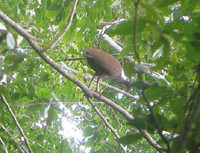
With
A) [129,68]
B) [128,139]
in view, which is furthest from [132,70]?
[128,139]

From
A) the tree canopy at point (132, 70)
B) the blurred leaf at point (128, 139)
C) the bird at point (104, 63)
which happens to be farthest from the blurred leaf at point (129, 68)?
the bird at point (104, 63)

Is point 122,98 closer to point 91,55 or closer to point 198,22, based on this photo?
point 91,55

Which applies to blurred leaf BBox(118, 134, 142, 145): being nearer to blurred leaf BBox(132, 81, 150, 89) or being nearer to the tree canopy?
the tree canopy

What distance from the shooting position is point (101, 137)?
2908mm

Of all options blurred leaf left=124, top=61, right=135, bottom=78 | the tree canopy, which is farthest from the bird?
blurred leaf left=124, top=61, right=135, bottom=78

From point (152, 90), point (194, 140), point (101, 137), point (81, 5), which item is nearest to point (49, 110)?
point (152, 90)

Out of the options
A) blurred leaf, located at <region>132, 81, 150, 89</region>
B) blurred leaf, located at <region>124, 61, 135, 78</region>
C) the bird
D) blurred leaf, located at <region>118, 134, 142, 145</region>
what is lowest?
blurred leaf, located at <region>118, 134, 142, 145</region>

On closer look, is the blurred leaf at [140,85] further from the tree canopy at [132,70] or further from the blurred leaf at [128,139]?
the blurred leaf at [128,139]

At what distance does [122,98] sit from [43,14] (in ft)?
8.51

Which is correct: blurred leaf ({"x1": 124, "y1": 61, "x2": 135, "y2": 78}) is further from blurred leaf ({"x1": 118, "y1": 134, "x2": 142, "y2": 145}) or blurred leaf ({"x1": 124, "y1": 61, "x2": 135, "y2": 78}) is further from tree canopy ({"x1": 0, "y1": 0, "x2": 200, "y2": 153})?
blurred leaf ({"x1": 118, "y1": 134, "x2": 142, "y2": 145})

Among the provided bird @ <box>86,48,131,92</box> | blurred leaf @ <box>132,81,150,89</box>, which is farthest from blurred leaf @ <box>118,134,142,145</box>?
bird @ <box>86,48,131,92</box>

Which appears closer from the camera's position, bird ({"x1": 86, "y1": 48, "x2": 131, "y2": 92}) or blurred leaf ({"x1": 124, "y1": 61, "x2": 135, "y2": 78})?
blurred leaf ({"x1": 124, "y1": 61, "x2": 135, "y2": 78})

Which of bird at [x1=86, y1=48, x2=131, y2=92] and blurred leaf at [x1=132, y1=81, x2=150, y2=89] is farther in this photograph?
bird at [x1=86, y1=48, x2=131, y2=92]

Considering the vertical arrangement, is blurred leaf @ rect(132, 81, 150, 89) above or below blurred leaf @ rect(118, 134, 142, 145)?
above
